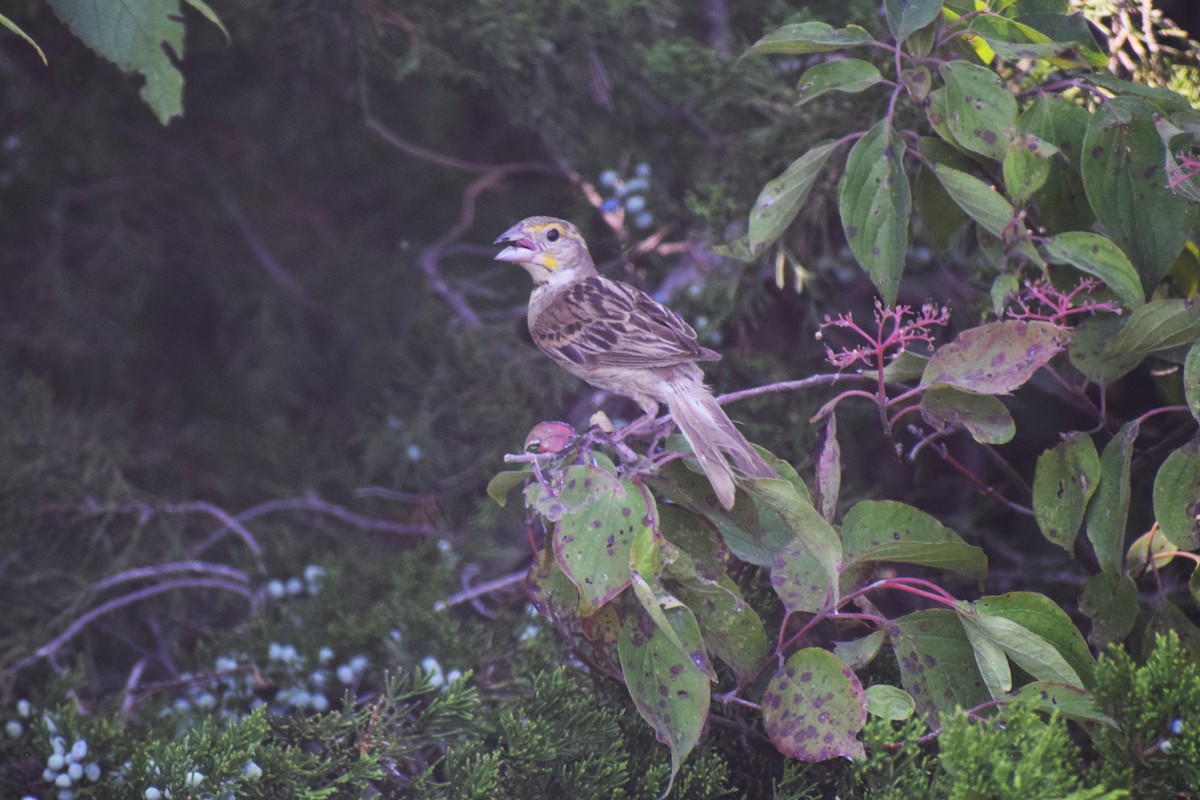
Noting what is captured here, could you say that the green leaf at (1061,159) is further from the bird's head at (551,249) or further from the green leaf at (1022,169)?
the bird's head at (551,249)

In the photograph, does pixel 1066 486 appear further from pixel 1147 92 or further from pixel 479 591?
pixel 479 591

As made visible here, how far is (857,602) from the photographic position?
2.11 meters

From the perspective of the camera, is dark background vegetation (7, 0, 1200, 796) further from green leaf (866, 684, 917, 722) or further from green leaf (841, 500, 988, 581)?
green leaf (866, 684, 917, 722)

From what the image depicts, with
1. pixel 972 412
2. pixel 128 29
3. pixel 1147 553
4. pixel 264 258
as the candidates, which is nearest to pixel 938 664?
Result: pixel 972 412

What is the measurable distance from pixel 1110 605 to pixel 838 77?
1224mm

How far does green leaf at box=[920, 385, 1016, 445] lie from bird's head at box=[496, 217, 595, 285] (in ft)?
4.52

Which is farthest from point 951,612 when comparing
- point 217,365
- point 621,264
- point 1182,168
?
point 217,365

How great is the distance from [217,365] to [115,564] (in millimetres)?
1949

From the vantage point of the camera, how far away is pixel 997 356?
203 cm

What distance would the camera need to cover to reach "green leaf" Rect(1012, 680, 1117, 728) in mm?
1799

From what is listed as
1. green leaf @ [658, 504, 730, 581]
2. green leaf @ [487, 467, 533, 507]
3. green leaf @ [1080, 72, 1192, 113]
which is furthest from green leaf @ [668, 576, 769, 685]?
green leaf @ [1080, 72, 1192, 113]

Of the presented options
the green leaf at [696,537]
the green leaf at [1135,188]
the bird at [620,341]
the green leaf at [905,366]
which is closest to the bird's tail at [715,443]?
the bird at [620,341]

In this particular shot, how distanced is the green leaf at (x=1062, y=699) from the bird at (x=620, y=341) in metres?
0.58

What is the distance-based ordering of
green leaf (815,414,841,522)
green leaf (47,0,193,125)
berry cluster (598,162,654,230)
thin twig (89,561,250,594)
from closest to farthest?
green leaf (815,414,841,522) → green leaf (47,0,193,125) → thin twig (89,561,250,594) → berry cluster (598,162,654,230)
